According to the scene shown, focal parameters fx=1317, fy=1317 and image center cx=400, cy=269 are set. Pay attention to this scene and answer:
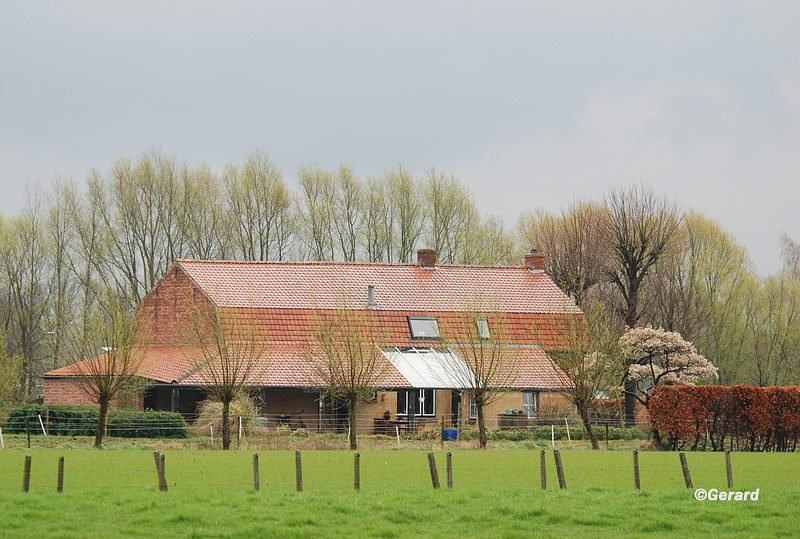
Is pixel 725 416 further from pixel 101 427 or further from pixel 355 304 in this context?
pixel 101 427

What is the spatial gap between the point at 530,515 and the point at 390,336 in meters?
35.1

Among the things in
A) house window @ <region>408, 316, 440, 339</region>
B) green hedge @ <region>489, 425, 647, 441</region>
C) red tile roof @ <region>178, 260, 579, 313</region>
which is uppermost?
red tile roof @ <region>178, 260, 579, 313</region>

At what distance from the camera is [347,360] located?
44.2 metres

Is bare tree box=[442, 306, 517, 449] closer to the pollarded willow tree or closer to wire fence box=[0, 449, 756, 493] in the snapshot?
the pollarded willow tree

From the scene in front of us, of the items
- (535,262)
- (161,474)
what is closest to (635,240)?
(535,262)

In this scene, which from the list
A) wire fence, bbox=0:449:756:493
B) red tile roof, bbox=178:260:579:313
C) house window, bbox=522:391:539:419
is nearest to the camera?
wire fence, bbox=0:449:756:493

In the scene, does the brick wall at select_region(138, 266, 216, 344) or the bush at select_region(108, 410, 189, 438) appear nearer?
the bush at select_region(108, 410, 189, 438)

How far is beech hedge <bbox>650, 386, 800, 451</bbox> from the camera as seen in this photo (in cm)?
4306

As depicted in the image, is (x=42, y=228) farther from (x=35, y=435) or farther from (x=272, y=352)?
(x=35, y=435)

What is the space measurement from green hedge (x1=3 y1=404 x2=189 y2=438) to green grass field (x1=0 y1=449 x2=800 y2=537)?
14.8 metres

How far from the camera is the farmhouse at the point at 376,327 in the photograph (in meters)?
50.2

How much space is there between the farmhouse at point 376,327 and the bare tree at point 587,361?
114 centimetres

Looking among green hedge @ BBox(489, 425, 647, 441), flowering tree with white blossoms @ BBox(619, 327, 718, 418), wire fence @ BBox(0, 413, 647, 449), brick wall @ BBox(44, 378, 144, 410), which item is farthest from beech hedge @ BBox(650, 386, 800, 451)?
brick wall @ BBox(44, 378, 144, 410)

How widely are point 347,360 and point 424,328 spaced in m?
12.5
